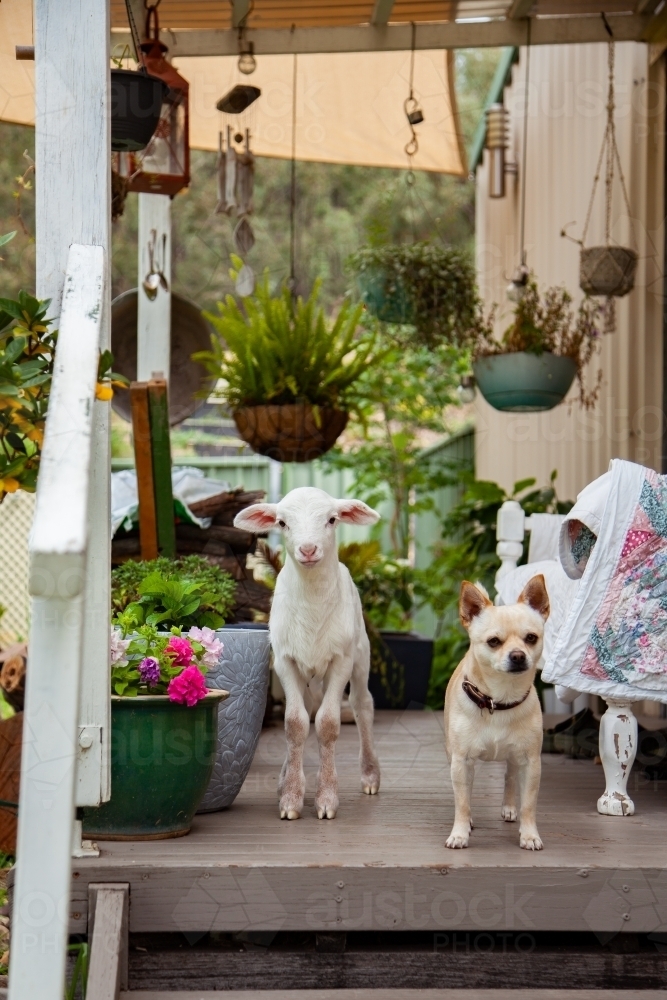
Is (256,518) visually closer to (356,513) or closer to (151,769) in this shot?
(356,513)

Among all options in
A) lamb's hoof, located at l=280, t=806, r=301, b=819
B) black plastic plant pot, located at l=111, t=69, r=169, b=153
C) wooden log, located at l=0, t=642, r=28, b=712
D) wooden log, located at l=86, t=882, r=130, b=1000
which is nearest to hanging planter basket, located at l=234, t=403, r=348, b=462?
wooden log, located at l=0, t=642, r=28, b=712

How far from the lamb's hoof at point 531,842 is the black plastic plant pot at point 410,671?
368 cm

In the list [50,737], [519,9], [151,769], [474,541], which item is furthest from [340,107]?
[50,737]

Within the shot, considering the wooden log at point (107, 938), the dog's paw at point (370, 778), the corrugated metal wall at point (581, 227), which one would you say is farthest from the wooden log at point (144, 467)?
the corrugated metal wall at point (581, 227)

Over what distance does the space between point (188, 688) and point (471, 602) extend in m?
0.82

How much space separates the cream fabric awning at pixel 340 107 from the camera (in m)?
8.05

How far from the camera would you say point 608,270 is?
584 centimetres

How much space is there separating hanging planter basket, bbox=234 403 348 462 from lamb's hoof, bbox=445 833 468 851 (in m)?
2.92

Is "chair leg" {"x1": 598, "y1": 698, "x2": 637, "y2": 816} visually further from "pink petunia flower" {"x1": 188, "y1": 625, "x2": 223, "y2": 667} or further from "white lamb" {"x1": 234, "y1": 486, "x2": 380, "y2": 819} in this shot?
"pink petunia flower" {"x1": 188, "y1": 625, "x2": 223, "y2": 667}

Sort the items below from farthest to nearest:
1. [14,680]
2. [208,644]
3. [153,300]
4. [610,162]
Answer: [610,162] < [153,300] < [14,680] < [208,644]

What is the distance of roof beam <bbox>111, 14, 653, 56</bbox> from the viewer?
234 inches

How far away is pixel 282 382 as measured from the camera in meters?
5.73

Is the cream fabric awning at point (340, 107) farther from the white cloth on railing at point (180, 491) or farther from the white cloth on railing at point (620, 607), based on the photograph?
the white cloth on railing at point (620, 607)

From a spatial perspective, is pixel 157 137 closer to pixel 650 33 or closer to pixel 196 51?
pixel 196 51
